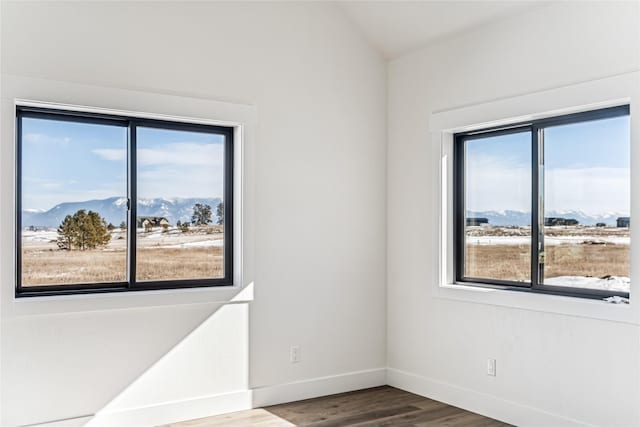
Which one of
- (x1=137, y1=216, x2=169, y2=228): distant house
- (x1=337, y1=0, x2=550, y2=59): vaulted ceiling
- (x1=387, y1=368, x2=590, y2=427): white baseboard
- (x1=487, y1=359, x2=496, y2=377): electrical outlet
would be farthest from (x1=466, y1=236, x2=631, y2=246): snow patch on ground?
(x1=137, y1=216, x2=169, y2=228): distant house

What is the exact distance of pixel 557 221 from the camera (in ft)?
13.0

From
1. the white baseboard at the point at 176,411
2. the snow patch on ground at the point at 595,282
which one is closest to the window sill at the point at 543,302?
the snow patch on ground at the point at 595,282

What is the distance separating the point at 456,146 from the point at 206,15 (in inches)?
83.8

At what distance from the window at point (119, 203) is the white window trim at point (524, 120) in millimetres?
1646

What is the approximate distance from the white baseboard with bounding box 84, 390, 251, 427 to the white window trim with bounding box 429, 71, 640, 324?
1.72 m

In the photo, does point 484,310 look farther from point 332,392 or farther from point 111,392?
point 111,392

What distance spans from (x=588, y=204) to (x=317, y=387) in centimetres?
243

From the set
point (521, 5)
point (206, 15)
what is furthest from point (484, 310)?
point (206, 15)

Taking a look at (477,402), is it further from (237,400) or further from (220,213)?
(220,213)

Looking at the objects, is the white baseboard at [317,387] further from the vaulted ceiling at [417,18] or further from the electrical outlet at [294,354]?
the vaulted ceiling at [417,18]

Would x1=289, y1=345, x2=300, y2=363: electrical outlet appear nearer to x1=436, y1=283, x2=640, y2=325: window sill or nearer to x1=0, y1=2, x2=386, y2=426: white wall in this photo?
x1=0, y1=2, x2=386, y2=426: white wall

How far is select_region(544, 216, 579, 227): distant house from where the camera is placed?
388 cm

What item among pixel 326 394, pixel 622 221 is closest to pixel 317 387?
pixel 326 394

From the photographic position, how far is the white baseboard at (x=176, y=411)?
12.6ft
